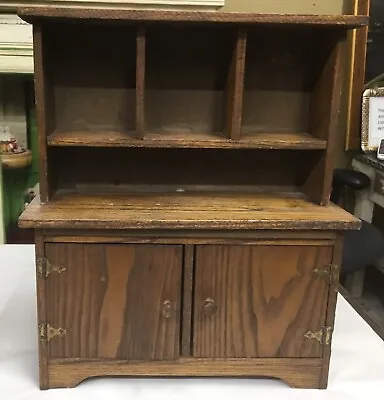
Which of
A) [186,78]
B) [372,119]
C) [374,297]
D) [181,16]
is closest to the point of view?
[181,16]

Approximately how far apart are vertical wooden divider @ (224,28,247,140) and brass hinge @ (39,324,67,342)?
1.62 feet

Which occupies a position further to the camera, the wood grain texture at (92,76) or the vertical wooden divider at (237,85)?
Result: the wood grain texture at (92,76)

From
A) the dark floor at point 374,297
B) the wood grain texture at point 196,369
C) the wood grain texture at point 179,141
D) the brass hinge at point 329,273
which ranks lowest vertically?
the dark floor at point 374,297

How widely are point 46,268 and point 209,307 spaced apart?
0.31 metres

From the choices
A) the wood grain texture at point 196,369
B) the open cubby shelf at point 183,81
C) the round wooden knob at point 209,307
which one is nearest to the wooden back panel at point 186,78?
the open cubby shelf at point 183,81

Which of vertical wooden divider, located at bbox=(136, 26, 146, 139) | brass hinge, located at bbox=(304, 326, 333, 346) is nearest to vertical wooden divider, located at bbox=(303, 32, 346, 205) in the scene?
brass hinge, located at bbox=(304, 326, 333, 346)

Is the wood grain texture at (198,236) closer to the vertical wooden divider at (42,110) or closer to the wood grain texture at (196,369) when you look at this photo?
the vertical wooden divider at (42,110)

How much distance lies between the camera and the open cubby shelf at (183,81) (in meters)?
1.16

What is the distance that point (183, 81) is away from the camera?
4.01ft

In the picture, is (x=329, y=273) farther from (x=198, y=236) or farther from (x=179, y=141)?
(x=179, y=141)

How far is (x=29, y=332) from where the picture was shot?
1293 mm

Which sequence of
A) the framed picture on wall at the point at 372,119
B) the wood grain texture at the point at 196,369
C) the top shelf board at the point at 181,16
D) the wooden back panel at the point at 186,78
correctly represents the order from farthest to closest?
the framed picture on wall at the point at 372,119, the wooden back panel at the point at 186,78, the wood grain texture at the point at 196,369, the top shelf board at the point at 181,16

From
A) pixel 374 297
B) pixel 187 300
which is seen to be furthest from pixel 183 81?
pixel 374 297

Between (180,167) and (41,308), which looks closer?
(41,308)
